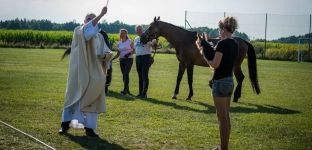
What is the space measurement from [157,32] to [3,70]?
Result: 30.8 ft

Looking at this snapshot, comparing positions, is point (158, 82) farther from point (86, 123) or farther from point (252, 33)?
point (252, 33)

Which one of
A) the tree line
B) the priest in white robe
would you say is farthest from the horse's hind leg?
the tree line

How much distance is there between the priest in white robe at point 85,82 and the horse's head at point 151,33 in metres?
6.12

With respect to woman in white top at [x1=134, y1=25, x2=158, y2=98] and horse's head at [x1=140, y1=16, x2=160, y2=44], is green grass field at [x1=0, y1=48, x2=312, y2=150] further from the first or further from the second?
horse's head at [x1=140, y1=16, x2=160, y2=44]

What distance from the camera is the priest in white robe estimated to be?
8.14 m

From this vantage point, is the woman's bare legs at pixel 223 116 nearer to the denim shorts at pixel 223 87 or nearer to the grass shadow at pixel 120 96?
the denim shorts at pixel 223 87

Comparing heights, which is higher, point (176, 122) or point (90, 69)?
point (90, 69)

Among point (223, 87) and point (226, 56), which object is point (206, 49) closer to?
point (226, 56)

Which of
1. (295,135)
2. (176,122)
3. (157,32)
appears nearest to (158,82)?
(157,32)

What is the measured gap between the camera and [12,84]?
15.9 meters

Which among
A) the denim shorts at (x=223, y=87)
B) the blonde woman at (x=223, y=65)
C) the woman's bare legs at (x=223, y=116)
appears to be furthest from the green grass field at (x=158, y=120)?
the denim shorts at (x=223, y=87)

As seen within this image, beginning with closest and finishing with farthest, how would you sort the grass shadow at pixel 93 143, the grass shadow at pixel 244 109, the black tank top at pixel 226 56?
the black tank top at pixel 226 56
the grass shadow at pixel 93 143
the grass shadow at pixel 244 109

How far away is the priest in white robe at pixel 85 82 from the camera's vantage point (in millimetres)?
8141

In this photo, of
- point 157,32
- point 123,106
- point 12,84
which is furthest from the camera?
point 12,84
